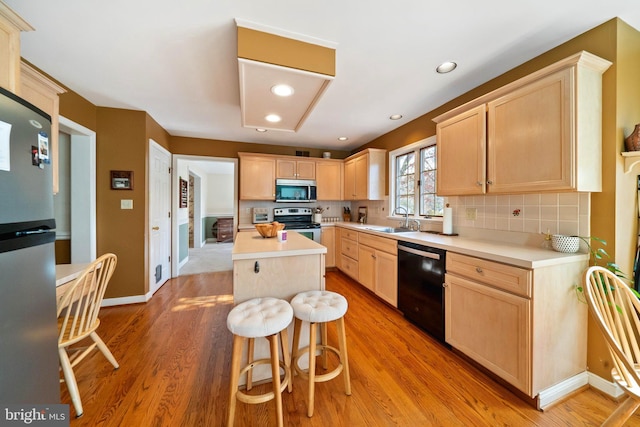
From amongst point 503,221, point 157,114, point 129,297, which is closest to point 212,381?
point 129,297

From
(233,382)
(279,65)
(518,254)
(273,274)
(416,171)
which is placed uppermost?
(279,65)

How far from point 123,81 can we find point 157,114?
0.85 meters

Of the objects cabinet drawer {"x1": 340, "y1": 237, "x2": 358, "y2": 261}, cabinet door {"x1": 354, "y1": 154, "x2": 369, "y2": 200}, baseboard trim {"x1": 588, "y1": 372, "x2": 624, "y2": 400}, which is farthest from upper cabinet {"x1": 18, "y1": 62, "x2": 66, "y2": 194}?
baseboard trim {"x1": 588, "y1": 372, "x2": 624, "y2": 400}

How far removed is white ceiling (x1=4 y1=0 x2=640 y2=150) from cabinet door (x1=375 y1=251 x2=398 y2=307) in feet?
5.98

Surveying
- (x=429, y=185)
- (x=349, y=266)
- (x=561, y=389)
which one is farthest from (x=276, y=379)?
(x=429, y=185)

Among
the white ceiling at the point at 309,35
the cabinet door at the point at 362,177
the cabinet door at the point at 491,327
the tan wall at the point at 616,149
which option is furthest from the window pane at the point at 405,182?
the tan wall at the point at 616,149

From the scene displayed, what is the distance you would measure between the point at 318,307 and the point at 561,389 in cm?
165

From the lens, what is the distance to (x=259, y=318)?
1.26m

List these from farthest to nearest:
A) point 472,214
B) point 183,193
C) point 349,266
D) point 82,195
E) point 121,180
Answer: point 183,193
point 349,266
point 121,180
point 82,195
point 472,214

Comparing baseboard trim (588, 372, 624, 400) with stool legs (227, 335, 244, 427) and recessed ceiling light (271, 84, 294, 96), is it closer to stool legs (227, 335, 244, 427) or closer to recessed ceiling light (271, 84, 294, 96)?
stool legs (227, 335, 244, 427)

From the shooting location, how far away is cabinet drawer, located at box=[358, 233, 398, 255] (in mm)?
2623

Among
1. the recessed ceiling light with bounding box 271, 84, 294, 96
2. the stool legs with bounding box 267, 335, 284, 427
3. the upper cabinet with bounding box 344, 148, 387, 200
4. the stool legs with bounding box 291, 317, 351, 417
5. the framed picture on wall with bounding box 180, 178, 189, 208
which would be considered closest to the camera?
the stool legs with bounding box 267, 335, 284, 427

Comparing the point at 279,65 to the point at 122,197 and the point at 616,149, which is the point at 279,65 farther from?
the point at 122,197

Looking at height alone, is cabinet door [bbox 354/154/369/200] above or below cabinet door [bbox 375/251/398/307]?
above
